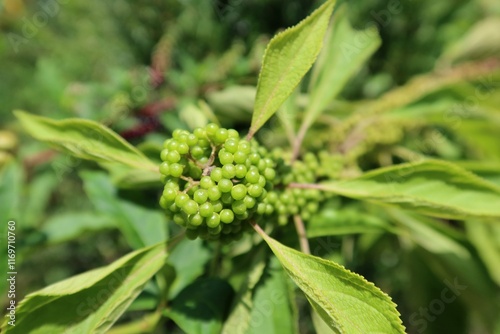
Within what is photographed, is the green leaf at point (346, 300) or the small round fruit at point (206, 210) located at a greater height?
the small round fruit at point (206, 210)

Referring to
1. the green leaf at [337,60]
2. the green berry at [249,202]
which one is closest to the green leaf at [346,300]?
the green berry at [249,202]

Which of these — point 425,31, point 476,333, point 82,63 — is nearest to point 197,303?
point 425,31

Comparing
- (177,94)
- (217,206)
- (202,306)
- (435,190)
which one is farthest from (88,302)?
(177,94)

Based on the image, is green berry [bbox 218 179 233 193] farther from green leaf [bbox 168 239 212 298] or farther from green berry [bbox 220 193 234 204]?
green leaf [bbox 168 239 212 298]

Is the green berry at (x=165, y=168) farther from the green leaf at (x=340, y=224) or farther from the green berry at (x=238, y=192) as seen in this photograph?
the green leaf at (x=340, y=224)

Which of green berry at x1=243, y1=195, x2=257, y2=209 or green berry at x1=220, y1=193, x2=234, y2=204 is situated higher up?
green berry at x1=220, y1=193, x2=234, y2=204

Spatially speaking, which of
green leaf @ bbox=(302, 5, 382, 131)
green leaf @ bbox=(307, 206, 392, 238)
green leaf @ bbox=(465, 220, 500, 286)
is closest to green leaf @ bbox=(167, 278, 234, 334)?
green leaf @ bbox=(307, 206, 392, 238)

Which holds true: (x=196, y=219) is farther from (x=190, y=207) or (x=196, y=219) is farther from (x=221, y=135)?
(x=221, y=135)
